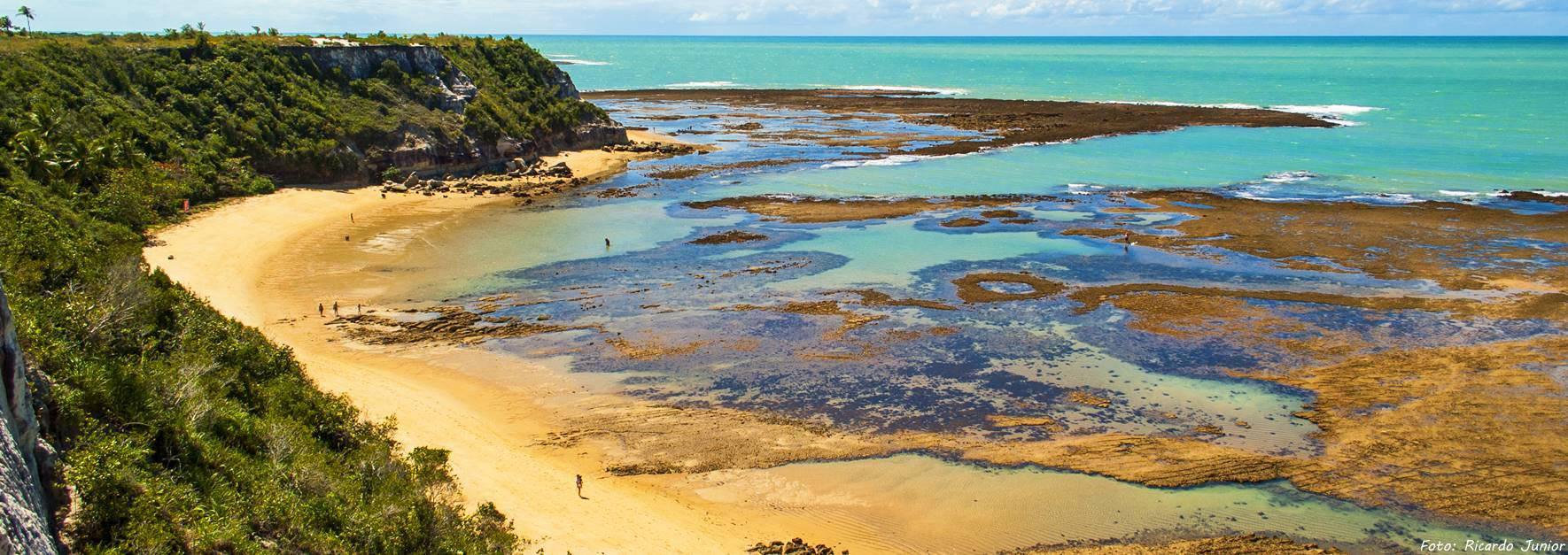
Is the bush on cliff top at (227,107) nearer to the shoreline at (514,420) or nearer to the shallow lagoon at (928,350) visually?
the shoreline at (514,420)

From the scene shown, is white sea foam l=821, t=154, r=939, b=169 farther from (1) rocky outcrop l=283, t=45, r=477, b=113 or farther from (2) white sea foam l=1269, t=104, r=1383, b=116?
(2) white sea foam l=1269, t=104, r=1383, b=116

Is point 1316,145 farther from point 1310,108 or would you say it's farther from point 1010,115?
point 1310,108

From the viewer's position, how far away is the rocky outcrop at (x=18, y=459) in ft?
29.3

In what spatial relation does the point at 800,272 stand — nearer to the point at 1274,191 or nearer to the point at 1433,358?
the point at 1433,358

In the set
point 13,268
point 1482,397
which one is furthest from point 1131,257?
point 13,268

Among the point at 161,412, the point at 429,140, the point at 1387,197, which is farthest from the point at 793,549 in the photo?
the point at 1387,197

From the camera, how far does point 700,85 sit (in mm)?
156500

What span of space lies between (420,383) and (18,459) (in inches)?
709

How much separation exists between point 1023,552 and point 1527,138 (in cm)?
8346

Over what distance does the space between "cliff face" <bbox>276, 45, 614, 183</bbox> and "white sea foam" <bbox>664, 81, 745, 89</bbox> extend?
73157 mm

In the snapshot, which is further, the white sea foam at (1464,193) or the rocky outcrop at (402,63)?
the rocky outcrop at (402,63)

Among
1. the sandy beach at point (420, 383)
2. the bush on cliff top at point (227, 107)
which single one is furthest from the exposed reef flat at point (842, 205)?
the bush on cliff top at point (227, 107)

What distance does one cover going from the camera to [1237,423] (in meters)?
25.0

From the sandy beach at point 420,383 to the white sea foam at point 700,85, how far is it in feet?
333
